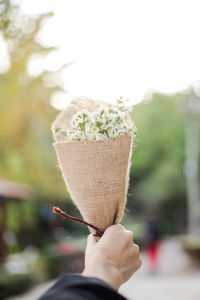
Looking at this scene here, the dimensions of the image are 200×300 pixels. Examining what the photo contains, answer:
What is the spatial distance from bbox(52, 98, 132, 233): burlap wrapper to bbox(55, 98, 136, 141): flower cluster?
57 millimetres

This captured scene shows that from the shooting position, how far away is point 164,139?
3562 cm

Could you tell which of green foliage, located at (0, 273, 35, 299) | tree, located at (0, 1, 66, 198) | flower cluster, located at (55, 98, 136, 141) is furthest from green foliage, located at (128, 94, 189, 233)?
flower cluster, located at (55, 98, 136, 141)

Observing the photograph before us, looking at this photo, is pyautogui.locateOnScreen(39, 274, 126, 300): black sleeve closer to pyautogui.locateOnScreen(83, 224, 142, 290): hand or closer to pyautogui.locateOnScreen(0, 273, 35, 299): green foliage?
pyautogui.locateOnScreen(83, 224, 142, 290): hand

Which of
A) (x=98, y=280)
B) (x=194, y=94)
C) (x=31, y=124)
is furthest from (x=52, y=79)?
(x=194, y=94)

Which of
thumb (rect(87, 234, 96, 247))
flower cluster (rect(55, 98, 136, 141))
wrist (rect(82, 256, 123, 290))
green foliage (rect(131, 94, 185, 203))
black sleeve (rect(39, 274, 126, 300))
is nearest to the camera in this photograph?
black sleeve (rect(39, 274, 126, 300))

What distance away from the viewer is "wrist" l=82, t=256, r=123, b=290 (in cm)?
153

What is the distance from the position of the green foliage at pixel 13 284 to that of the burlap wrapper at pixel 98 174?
10187 mm

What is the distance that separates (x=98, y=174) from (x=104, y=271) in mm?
426

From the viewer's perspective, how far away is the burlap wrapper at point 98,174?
1.85m

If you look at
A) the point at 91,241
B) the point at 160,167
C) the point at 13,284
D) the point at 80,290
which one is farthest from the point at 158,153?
the point at 80,290

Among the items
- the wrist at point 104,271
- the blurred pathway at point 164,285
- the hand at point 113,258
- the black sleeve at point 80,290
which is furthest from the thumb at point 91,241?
the blurred pathway at point 164,285

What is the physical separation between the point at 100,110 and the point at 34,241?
64.3 feet

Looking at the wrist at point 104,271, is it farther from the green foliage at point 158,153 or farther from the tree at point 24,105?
the green foliage at point 158,153

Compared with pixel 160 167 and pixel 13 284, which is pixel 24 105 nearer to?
pixel 13 284
